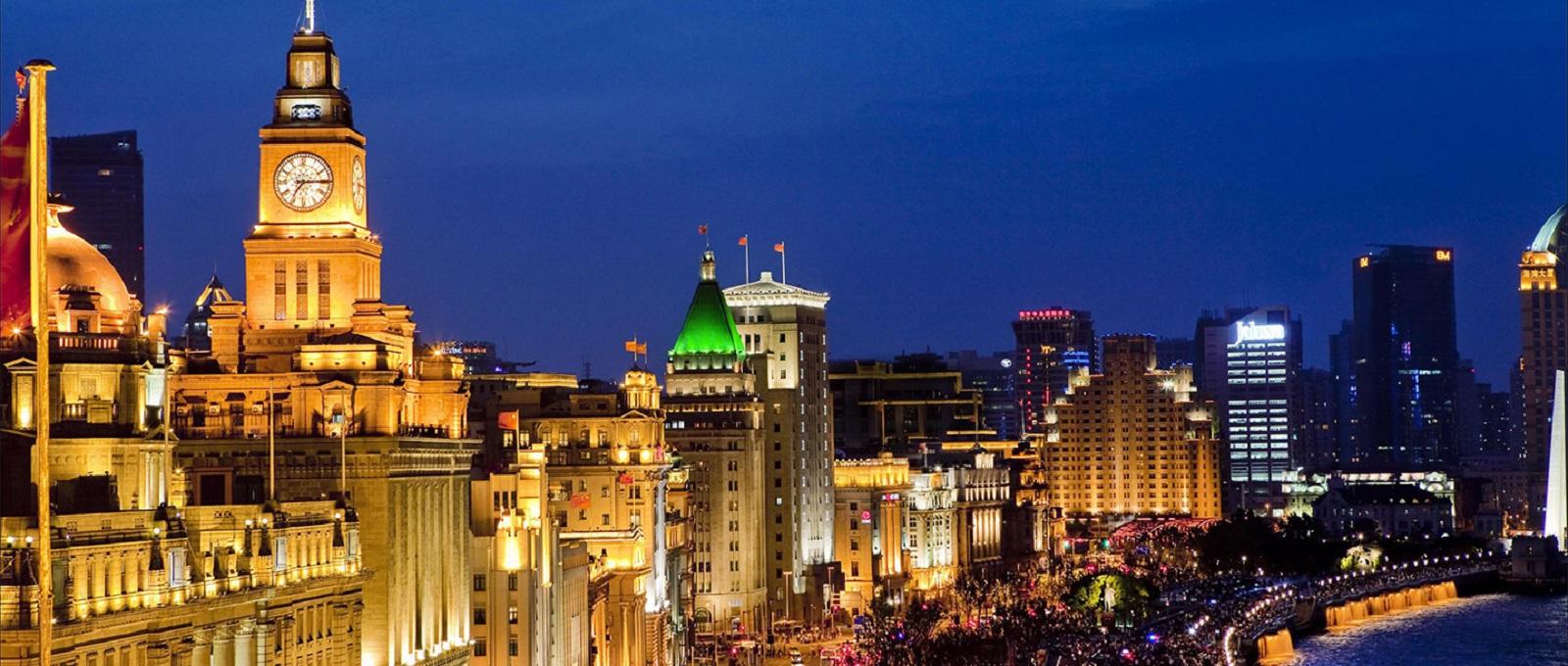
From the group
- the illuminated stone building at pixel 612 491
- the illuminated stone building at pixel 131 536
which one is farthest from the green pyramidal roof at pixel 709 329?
the illuminated stone building at pixel 131 536

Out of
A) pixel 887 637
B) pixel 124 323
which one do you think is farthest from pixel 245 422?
pixel 887 637

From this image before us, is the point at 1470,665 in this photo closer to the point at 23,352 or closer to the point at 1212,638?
the point at 1212,638

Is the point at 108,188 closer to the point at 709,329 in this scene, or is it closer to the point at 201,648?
the point at 709,329

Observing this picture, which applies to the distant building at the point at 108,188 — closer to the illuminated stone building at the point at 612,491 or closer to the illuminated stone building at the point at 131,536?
the illuminated stone building at the point at 612,491

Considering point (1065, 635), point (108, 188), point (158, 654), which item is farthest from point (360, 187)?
point (1065, 635)

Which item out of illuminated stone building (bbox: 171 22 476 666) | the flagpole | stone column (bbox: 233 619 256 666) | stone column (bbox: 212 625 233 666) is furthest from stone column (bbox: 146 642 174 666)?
illuminated stone building (bbox: 171 22 476 666)

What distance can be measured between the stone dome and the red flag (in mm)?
13806

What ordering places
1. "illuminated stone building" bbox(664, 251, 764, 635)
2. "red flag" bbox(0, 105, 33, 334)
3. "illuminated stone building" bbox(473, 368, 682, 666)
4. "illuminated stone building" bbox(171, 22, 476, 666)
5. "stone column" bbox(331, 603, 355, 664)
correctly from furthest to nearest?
"illuminated stone building" bbox(664, 251, 764, 635) → "illuminated stone building" bbox(473, 368, 682, 666) → "illuminated stone building" bbox(171, 22, 476, 666) → "stone column" bbox(331, 603, 355, 664) → "red flag" bbox(0, 105, 33, 334)

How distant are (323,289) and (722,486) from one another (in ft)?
311

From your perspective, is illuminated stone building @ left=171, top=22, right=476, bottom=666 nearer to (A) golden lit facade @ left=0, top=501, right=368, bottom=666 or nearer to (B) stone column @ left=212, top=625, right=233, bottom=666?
(A) golden lit facade @ left=0, top=501, right=368, bottom=666

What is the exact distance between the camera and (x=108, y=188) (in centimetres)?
14488

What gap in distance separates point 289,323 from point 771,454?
106 m

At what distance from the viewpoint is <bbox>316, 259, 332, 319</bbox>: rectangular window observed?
93.4m

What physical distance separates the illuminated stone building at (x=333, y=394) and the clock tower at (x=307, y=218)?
50mm
